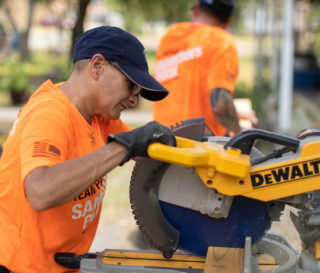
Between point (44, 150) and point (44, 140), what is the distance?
0.12 feet

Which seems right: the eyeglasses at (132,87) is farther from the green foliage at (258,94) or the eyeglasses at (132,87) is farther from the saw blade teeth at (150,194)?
the green foliage at (258,94)

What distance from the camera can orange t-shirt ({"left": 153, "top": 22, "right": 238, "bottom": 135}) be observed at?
3604 millimetres

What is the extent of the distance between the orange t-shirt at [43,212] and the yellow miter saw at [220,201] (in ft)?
0.30

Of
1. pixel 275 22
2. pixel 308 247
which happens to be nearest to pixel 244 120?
pixel 308 247

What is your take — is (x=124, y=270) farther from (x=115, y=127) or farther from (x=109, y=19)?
(x=109, y=19)

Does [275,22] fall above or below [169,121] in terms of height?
below

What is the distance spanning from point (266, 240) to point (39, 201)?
934mm

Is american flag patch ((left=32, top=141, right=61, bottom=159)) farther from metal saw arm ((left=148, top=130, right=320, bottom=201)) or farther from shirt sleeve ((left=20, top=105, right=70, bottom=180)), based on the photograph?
metal saw arm ((left=148, top=130, right=320, bottom=201))

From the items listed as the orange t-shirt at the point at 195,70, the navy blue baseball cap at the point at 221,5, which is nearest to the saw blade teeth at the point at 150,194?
the orange t-shirt at the point at 195,70

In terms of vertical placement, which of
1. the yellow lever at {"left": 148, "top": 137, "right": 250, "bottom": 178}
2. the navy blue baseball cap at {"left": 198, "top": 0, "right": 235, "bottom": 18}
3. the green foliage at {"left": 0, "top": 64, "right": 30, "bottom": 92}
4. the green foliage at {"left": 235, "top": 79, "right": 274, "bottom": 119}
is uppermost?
the yellow lever at {"left": 148, "top": 137, "right": 250, "bottom": 178}

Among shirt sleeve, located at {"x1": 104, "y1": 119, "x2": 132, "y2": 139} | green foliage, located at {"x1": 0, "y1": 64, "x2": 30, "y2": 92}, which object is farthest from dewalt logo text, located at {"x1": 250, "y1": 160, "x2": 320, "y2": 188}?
green foliage, located at {"x1": 0, "y1": 64, "x2": 30, "y2": 92}

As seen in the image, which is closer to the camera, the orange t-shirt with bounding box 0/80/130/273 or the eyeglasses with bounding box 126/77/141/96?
the orange t-shirt with bounding box 0/80/130/273

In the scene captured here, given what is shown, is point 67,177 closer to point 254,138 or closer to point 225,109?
point 254,138

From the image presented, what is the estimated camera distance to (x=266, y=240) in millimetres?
2127
